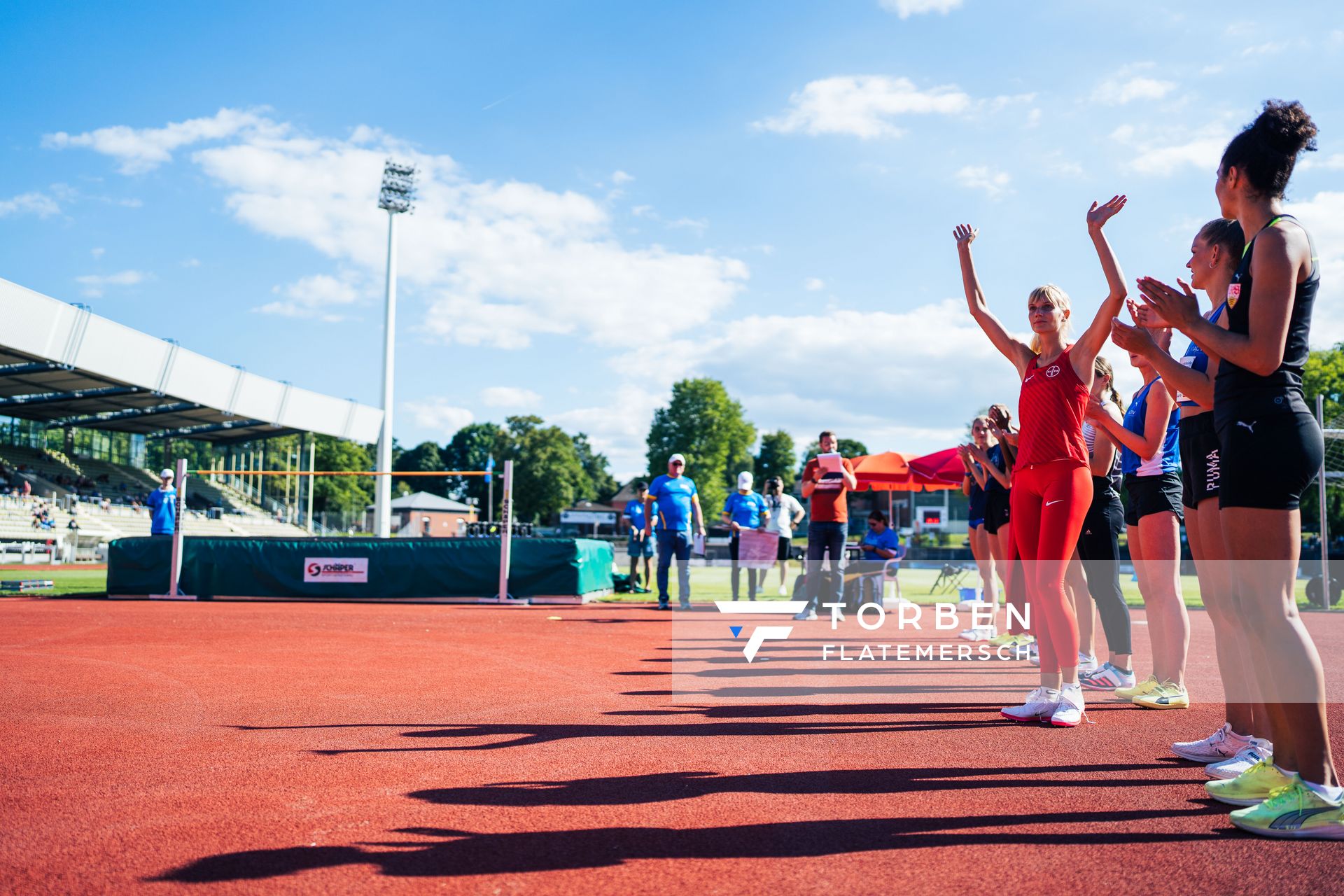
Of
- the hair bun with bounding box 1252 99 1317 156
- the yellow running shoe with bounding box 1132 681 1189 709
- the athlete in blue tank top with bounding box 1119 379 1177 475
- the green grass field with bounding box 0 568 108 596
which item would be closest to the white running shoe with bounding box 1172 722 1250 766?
the yellow running shoe with bounding box 1132 681 1189 709

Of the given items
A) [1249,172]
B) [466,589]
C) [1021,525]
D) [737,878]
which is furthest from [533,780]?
[466,589]

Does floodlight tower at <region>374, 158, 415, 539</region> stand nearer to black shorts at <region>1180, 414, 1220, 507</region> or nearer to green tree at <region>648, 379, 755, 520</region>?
green tree at <region>648, 379, 755, 520</region>

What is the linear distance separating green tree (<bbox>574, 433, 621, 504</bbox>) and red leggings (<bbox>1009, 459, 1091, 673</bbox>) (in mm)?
120325

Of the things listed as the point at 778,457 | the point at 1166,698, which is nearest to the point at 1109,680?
the point at 1166,698

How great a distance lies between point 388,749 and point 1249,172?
3.95 meters

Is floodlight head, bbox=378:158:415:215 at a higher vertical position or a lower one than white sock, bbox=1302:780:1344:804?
higher

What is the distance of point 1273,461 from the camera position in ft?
8.98

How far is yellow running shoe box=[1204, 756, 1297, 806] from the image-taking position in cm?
293

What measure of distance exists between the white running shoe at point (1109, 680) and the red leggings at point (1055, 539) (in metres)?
1.13

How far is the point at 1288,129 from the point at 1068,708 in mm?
2684

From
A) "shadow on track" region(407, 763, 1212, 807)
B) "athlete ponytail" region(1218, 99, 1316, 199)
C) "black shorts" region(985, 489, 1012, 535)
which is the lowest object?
"shadow on track" region(407, 763, 1212, 807)

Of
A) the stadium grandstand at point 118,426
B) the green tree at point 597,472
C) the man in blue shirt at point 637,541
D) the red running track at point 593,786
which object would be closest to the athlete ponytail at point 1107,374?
the red running track at point 593,786

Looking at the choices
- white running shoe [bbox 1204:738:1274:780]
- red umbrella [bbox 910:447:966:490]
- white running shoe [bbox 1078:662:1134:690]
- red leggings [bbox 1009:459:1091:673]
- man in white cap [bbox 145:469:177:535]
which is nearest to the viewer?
white running shoe [bbox 1204:738:1274:780]

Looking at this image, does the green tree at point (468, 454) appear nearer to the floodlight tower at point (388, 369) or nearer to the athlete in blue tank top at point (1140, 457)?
the floodlight tower at point (388, 369)
